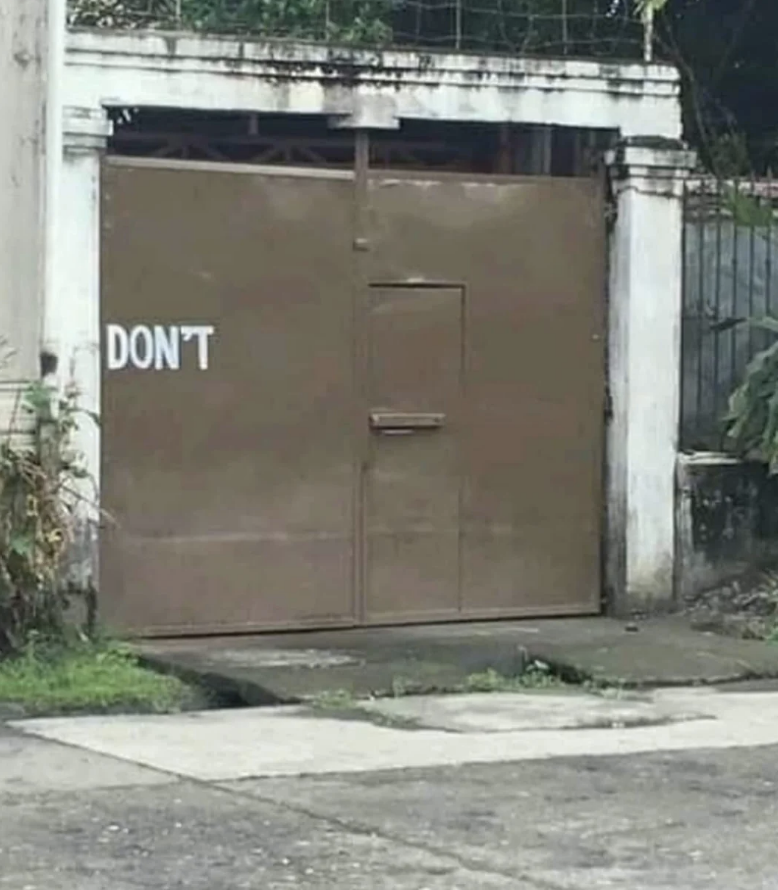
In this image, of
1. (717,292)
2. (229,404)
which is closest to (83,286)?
(229,404)

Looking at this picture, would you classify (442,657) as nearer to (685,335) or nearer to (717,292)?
(685,335)

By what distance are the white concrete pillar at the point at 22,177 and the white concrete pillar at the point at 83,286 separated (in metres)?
0.31

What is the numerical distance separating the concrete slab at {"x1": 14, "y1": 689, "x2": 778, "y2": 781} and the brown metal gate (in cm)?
227

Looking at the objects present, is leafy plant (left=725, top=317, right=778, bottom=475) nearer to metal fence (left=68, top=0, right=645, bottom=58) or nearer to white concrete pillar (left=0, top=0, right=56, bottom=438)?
metal fence (left=68, top=0, right=645, bottom=58)

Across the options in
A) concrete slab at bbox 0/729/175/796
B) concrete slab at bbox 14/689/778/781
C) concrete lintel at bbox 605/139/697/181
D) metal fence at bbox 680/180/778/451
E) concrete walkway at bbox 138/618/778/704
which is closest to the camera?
concrete slab at bbox 0/729/175/796

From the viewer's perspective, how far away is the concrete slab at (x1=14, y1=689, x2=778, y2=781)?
28.3 feet

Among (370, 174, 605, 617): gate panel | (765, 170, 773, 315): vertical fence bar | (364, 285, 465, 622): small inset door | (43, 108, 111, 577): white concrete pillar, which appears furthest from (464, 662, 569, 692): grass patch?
(765, 170, 773, 315): vertical fence bar

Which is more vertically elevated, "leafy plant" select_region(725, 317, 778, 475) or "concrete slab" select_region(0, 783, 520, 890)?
"leafy plant" select_region(725, 317, 778, 475)

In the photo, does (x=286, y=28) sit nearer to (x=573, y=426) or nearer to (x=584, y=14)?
(x=584, y=14)

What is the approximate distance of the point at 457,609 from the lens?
12.7m

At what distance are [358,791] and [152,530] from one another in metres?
4.09

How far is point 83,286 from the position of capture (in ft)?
37.8

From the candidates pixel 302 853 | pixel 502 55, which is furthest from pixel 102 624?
pixel 302 853

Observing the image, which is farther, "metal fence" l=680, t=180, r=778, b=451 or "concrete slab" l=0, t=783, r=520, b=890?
"metal fence" l=680, t=180, r=778, b=451
